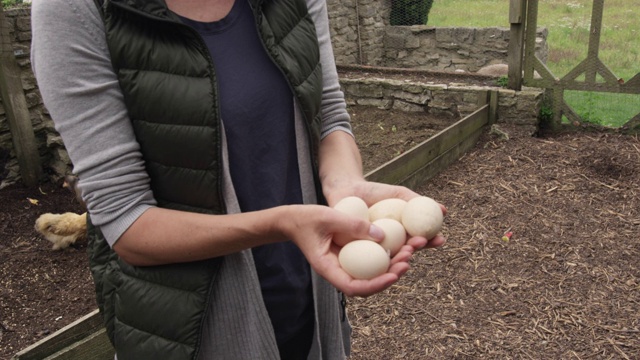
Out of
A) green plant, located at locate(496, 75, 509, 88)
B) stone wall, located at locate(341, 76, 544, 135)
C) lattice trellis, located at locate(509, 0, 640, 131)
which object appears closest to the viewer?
lattice trellis, located at locate(509, 0, 640, 131)

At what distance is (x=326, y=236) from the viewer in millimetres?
1224

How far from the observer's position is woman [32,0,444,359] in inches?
45.3

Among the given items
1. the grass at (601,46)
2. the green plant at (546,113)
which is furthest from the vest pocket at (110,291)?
the grass at (601,46)

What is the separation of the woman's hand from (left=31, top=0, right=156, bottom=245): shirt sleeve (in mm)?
310

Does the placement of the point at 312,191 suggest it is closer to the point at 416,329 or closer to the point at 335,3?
the point at 416,329

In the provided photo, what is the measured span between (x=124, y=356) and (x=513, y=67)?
5347 mm

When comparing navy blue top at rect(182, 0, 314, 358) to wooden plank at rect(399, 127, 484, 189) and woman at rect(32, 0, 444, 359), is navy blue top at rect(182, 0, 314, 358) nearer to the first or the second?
woman at rect(32, 0, 444, 359)

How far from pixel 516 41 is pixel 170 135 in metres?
5.23

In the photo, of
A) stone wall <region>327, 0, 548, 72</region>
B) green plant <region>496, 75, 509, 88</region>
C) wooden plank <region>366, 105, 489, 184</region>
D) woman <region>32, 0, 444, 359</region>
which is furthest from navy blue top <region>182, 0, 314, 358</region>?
stone wall <region>327, 0, 548, 72</region>

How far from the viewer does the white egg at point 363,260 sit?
49.7 inches

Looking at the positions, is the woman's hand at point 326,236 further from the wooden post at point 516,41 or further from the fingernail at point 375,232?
the wooden post at point 516,41

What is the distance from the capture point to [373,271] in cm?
129

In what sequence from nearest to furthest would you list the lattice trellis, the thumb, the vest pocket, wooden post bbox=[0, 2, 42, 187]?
1. the thumb
2. the vest pocket
3. wooden post bbox=[0, 2, 42, 187]
4. the lattice trellis

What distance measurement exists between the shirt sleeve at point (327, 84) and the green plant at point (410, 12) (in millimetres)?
9038
